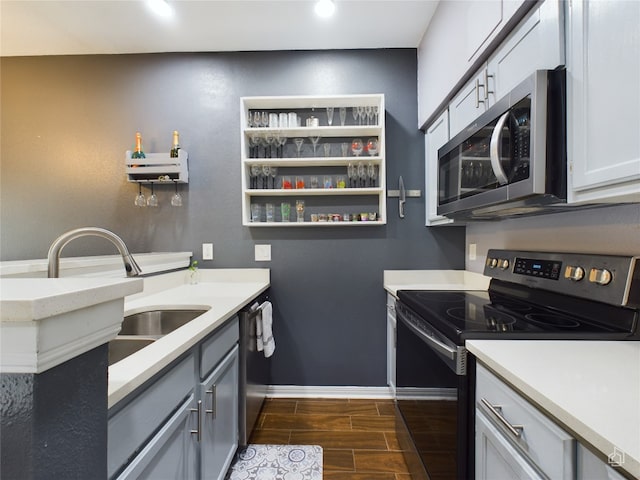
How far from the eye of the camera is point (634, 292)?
3.11 ft

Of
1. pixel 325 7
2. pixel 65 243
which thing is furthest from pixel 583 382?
pixel 325 7

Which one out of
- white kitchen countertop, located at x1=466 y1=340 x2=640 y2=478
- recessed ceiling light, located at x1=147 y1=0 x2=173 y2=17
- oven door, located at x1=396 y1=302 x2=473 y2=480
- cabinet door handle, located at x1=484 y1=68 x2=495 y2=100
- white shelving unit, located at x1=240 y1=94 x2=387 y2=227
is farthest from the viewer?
white shelving unit, located at x1=240 y1=94 x2=387 y2=227

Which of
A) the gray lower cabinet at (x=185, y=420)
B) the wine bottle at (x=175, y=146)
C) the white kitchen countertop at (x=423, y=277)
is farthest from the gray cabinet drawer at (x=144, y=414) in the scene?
the wine bottle at (x=175, y=146)

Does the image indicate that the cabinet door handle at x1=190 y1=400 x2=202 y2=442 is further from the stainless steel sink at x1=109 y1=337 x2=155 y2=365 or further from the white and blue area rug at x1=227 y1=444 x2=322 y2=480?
the white and blue area rug at x1=227 y1=444 x2=322 y2=480

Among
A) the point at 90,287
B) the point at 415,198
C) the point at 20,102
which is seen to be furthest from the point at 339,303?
the point at 20,102

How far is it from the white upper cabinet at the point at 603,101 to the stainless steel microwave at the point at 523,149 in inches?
1.4

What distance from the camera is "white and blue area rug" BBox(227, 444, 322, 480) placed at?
1.58 metres

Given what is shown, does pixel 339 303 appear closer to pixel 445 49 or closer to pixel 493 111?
pixel 493 111

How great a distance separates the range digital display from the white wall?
11 centimetres

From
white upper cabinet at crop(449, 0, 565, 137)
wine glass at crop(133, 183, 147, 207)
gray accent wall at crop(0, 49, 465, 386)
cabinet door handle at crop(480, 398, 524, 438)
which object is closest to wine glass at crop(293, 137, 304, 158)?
gray accent wall at crop(0, 49, 465, 386)

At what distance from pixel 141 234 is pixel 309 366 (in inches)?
65.3

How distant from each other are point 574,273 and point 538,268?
201mm

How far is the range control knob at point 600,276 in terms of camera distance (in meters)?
1.02

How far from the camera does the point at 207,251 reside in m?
2.39
